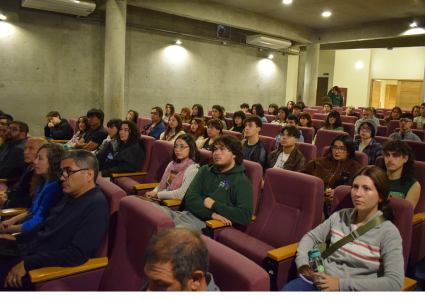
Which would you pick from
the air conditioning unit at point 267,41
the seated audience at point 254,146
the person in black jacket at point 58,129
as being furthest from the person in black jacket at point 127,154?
the air conditioning unit at point 267,41

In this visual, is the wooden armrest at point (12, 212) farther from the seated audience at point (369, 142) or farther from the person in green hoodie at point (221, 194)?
the seated audience at point (369, 142)

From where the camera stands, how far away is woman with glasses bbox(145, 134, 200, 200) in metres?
2.78

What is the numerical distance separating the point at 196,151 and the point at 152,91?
687cm

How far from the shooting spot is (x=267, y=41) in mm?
11047

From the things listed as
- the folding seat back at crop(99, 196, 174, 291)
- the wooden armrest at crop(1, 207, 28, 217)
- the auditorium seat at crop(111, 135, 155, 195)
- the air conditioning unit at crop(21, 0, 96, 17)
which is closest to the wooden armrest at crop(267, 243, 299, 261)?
the folding seat back at crop(99, 196, 174, 291)

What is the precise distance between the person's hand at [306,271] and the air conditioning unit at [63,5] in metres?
7.02

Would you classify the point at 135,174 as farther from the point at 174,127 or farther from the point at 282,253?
the point at 282,253

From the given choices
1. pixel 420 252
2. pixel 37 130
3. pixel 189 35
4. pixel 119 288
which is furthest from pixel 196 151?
pixel 189 35

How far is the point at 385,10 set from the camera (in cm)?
914

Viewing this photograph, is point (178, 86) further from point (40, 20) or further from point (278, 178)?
point (278, 178)

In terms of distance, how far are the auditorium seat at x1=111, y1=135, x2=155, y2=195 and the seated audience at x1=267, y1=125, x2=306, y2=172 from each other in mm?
1390

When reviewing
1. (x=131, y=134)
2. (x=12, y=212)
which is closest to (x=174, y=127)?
(x=131, y=134)

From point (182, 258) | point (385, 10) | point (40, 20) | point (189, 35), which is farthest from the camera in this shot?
point (189, 35)

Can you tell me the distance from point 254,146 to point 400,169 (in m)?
1.55
